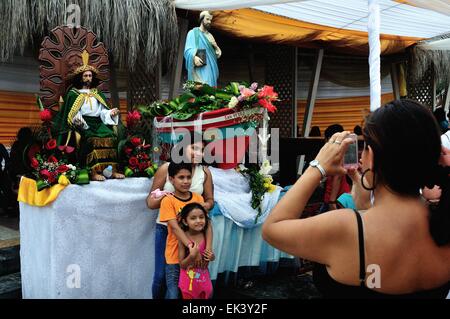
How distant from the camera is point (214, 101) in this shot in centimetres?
341

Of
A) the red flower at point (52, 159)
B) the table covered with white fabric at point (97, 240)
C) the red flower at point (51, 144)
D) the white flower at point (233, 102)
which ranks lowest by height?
the table covered with white fabric at point (97, 240)

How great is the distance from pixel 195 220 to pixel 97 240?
2.47ft

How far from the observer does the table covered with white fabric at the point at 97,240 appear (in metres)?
2.79

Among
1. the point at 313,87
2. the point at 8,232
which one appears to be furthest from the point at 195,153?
the point at 313,87

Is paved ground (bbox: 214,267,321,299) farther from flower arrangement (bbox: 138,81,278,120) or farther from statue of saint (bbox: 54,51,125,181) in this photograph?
flower arrangement (bbox: 138,81,278,120)

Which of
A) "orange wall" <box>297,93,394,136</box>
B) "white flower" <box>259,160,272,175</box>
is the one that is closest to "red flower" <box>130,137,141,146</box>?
"white flower" <box>259,160,272,175</box>

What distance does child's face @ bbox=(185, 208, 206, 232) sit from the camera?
2.73 meters

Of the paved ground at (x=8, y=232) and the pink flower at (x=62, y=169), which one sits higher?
the pink flower at (x=62, y=169)

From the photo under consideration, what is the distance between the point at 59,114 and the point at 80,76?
344 mm

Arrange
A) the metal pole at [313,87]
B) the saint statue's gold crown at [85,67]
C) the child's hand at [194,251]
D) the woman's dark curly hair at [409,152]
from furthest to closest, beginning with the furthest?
1. the metal pole at [313,87]
2. the saint statue's gold crown at [85,67]
3. the child's hand at [194,251]
4. the woman's dark curly hair at [409,152]

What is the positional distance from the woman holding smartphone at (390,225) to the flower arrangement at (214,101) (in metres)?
2.16

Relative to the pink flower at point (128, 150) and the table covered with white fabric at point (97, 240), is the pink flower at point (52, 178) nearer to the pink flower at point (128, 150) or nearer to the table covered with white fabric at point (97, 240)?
the table covered with white fabric at point (97, 240)

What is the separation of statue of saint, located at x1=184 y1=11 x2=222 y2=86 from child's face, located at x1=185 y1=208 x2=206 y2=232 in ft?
7.00

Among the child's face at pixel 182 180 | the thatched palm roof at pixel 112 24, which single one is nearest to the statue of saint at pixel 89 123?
the child's face at pixel 182 180
